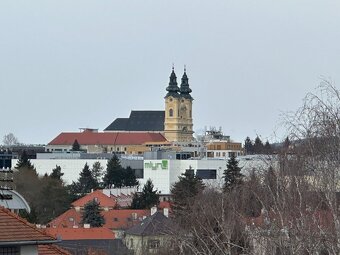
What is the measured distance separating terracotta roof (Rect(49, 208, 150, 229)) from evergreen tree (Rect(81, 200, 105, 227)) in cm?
72

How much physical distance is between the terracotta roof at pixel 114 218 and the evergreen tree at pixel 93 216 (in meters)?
0.72

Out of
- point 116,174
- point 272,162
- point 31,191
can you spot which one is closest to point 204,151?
point 116,174

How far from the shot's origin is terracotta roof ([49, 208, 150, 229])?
8725 centimetres

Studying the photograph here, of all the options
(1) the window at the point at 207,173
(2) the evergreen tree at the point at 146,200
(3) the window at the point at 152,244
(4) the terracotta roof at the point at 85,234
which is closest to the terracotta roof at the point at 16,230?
(3) the window at the point at 152,244

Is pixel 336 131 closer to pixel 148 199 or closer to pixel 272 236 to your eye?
pixel 272 236

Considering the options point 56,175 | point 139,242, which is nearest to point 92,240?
point 139,242

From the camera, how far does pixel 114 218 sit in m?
91.4

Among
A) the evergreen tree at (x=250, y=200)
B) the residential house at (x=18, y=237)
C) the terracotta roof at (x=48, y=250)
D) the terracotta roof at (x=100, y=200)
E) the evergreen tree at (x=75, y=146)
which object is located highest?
the evergreen tree at (x=75, y=146)

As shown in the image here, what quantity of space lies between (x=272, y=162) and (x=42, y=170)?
12345 centimetres

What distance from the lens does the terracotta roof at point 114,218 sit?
286 ft

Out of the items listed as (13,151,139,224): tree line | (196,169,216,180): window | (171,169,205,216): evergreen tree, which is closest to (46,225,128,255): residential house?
(171,169,205,216): evergreen tree

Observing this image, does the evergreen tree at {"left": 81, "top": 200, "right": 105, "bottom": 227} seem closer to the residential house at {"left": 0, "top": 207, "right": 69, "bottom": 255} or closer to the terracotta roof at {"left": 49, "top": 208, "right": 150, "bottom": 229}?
the terracotta roof at {"left": 49, "top": 208, "right": 150, "bottom": 229}

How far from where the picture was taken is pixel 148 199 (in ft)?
352

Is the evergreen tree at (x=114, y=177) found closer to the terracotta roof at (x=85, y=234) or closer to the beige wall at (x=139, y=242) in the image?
the beige wall at (x=139, y=242)
